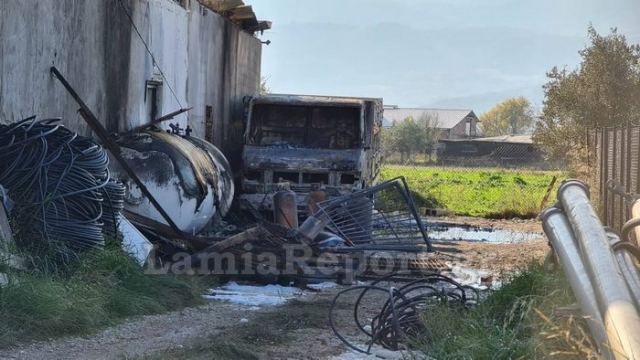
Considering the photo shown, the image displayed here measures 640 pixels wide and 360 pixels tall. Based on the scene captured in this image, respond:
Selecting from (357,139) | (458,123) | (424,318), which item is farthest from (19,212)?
(458,123)

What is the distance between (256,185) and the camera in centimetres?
1487

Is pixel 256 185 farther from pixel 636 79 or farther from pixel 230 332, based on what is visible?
pixel 636 79

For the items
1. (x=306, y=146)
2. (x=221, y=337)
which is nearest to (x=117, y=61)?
(x=306, y=146)

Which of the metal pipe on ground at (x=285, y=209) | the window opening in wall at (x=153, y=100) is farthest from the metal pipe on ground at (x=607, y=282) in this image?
the window opening in wall at (x=153, y=100)

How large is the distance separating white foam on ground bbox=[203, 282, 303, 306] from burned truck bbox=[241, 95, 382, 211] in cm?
406

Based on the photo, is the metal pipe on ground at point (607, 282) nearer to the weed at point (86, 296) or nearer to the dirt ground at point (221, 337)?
the dirt ground at point (221, 337)

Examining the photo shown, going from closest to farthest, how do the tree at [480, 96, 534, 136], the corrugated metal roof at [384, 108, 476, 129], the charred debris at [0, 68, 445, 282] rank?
the charred debris at [0, 68, 445, 282] < the corrugated metal roof at [384, 108, 476, 129] < the tree at [480, 96, 534, 136]

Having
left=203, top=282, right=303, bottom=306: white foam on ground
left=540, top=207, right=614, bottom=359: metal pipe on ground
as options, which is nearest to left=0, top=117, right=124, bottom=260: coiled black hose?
left=203, top=282, right=303, bottom=306: white foam on ground

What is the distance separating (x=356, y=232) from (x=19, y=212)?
423cm

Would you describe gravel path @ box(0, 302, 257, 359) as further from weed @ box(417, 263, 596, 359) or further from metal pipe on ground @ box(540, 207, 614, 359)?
metal pipe on ground @ box(540, 207, 614, 359)

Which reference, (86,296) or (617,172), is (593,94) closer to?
(617,172)

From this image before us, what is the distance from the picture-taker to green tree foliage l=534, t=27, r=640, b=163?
886 inches

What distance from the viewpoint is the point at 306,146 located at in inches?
631

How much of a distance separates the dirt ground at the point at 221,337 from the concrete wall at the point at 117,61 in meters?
3.18
